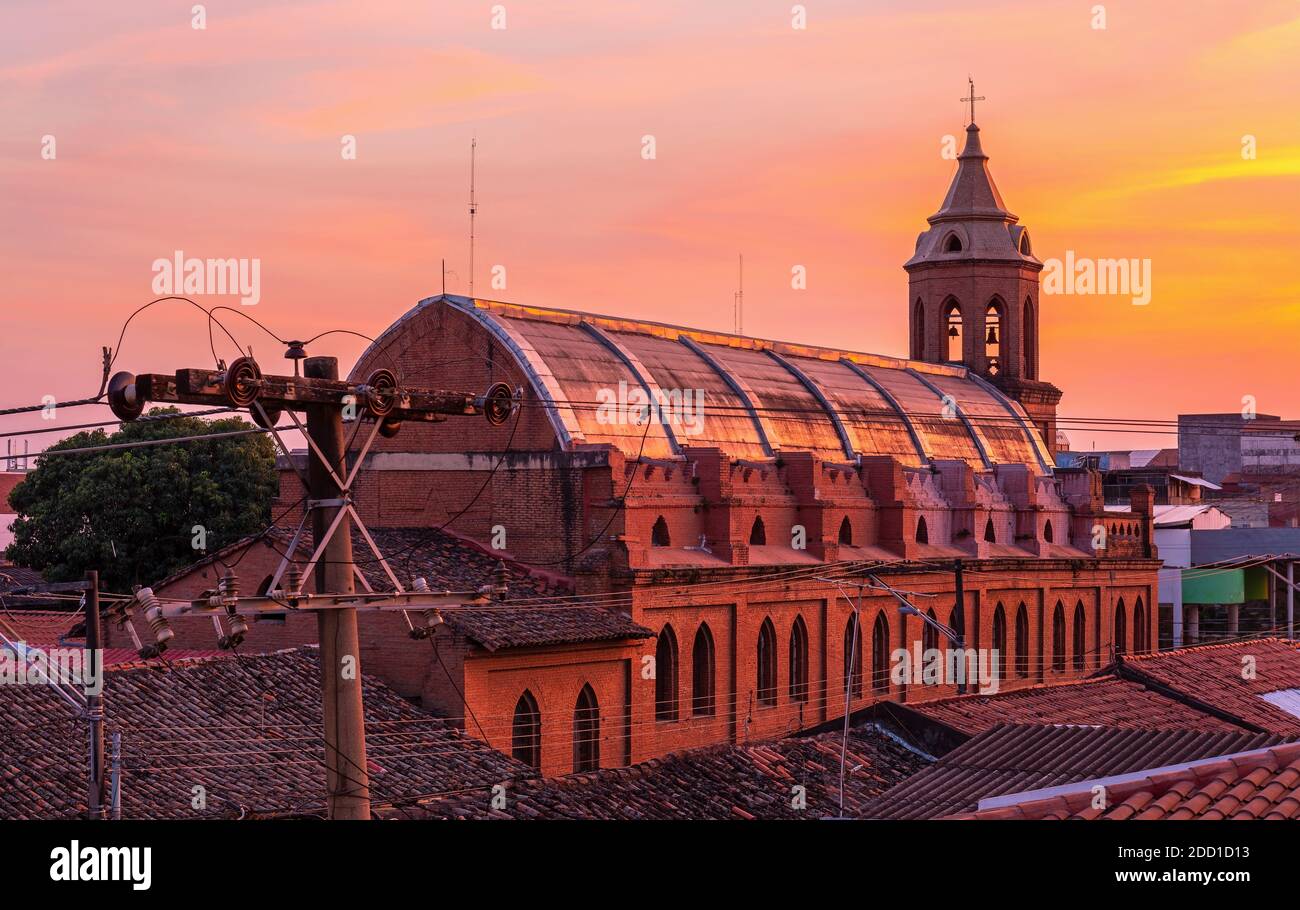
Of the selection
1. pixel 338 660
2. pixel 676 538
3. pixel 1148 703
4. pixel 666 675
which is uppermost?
pixel 338 660

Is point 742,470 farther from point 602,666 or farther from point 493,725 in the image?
point 493,725

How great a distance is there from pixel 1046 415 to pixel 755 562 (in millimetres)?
27836

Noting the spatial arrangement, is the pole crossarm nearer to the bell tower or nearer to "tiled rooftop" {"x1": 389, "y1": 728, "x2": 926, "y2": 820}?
"tiled rooftop" {"x1": 389, "y1": 728, "x2": 926, "y2": 820}

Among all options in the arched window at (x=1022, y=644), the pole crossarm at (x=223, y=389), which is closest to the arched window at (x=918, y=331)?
the arched window at (x=1022, y=644)

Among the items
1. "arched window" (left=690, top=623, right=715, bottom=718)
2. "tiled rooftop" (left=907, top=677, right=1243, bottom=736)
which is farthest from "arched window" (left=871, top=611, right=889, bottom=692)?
"arched window" (left=690, top=623, right=715, bottom=718)

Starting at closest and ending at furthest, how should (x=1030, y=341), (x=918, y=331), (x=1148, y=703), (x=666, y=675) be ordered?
(x=666, y=675) < (x=1148, y=703) < (x=918, y=331) < (x=1030, y=341)

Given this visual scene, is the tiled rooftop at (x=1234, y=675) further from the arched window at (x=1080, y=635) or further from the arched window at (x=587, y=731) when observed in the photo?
the arched window at (x=587, y=731)

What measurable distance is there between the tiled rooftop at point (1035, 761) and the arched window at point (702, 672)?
15.9 m

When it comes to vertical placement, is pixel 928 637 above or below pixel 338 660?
below

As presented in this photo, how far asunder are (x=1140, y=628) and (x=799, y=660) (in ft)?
78.9

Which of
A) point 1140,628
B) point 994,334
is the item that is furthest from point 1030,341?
point 1140,628

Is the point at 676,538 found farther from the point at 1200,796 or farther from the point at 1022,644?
the point at 1200,796

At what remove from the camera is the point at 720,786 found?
30797mm
